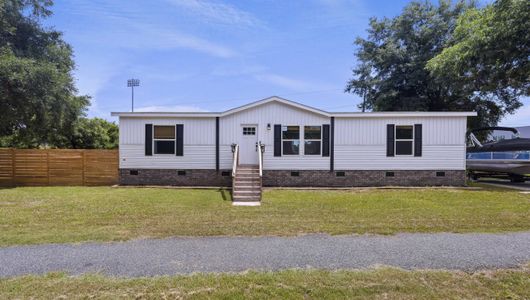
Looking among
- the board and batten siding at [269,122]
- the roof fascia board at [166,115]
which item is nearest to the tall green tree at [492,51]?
the board and batten siding at [269,122]

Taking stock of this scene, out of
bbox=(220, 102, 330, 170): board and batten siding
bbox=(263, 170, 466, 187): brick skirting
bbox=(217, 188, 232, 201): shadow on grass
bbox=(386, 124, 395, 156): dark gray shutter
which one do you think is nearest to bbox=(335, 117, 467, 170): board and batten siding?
bbox=(386, 124, 395, 156): dark gray shutter

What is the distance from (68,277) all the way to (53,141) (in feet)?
69.9

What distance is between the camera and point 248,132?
13.0 metres

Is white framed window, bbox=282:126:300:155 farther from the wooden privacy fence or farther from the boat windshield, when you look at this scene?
the boat windshield

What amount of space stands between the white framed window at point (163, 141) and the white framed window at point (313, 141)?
5.78 meters

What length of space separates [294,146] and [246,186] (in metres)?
3.44

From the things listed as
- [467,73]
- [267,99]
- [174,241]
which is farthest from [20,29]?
[467,73]

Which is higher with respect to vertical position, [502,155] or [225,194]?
[502,155]

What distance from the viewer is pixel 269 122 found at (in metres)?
12.8

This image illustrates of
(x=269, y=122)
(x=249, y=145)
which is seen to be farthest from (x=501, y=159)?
(x=249, y=145)

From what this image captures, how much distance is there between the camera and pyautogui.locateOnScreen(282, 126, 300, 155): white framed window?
12.9 metres

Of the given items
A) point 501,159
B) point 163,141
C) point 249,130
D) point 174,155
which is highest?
point 249,130

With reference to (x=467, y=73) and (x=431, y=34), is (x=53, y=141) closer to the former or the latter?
(x=467, y=73)

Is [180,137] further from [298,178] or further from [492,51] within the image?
[492,51]
